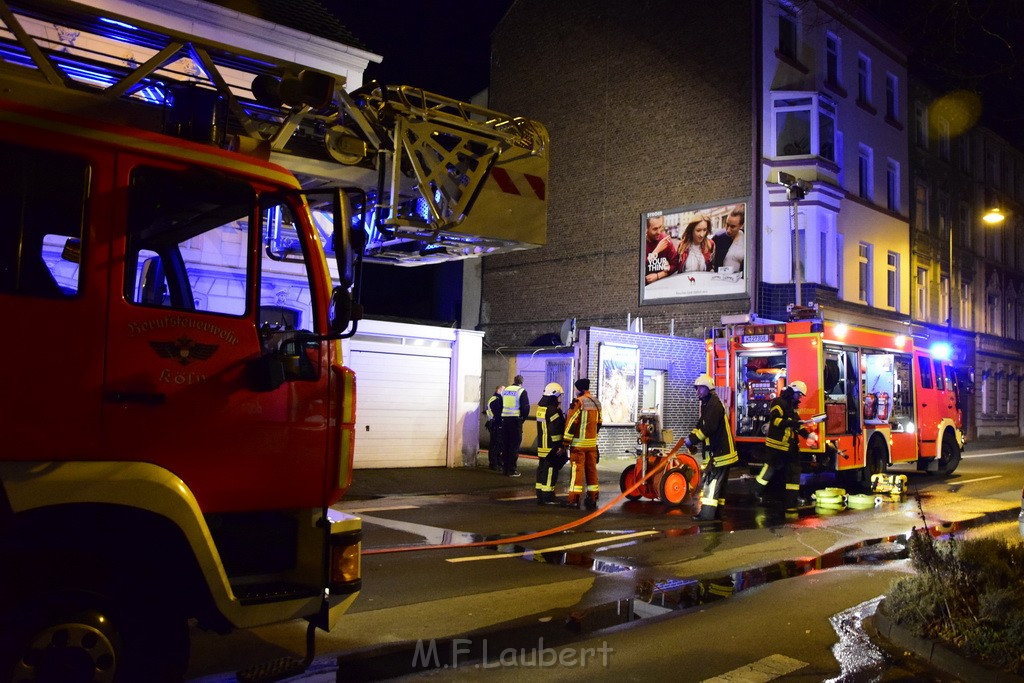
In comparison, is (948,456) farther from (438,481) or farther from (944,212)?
(944,212)

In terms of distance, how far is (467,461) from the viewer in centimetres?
1694

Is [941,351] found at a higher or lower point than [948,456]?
higher

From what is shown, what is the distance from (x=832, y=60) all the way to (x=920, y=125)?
24.6 feet

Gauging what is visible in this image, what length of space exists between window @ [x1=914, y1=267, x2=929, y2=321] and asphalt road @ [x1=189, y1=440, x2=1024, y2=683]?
18997 mm

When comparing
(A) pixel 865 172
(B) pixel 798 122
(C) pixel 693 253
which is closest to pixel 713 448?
(C) pixel 693 253

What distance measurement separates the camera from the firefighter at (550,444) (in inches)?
468

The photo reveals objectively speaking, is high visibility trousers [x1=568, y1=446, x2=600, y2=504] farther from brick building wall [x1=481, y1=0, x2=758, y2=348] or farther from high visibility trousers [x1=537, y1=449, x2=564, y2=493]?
brick building wall [x1=481, y1=0, x2=758, y2=348]

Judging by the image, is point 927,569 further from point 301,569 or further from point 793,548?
point 301,569

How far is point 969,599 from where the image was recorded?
5.72 m

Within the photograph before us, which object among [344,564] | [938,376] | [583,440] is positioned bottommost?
[344,564]

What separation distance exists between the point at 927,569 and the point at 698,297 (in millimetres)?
17326

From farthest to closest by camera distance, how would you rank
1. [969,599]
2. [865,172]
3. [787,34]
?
[865,172]
[787,34]
[969,599]

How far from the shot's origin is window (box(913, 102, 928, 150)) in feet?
98.3

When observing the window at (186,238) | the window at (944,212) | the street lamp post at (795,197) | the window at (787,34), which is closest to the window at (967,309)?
the window at (944,212)
